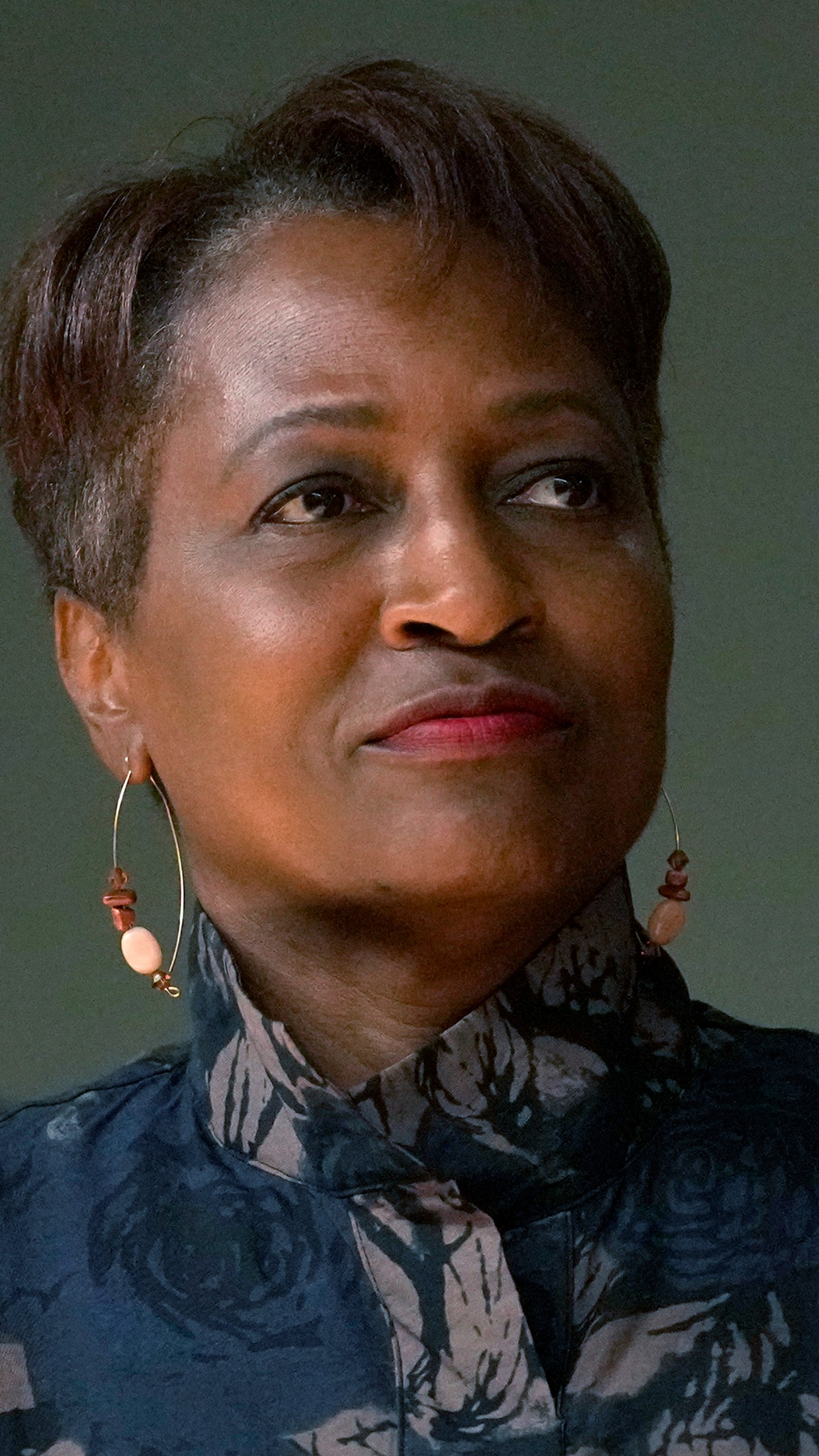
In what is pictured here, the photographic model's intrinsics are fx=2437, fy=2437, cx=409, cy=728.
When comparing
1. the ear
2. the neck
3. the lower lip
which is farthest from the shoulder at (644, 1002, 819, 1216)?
the ear

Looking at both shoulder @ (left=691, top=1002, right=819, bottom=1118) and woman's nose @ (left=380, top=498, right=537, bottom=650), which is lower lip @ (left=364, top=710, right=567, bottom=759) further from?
shoulder @ (left=691, top=1002, right=819, bottom=1118)

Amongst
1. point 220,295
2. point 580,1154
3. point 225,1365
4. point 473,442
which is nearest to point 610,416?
point 473,442

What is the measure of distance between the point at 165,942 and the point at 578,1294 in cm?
76

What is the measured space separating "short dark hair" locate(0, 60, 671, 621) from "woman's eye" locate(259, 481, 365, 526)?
0.12 meters

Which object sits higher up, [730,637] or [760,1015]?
[730,637]

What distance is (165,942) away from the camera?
83.1 inches

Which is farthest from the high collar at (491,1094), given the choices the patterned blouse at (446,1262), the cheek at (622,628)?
the cheek at (622,628)

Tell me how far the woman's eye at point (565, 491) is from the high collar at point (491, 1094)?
229mm

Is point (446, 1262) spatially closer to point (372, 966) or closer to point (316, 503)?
point (372, 966)

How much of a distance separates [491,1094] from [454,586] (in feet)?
0.99

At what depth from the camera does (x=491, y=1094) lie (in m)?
1.43

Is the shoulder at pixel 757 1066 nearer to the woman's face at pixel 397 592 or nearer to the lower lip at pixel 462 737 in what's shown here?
the woman's face at pixel 397 592

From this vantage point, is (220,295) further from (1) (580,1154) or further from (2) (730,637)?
(2) (730,637)

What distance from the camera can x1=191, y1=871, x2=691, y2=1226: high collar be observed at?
1.42 meters
